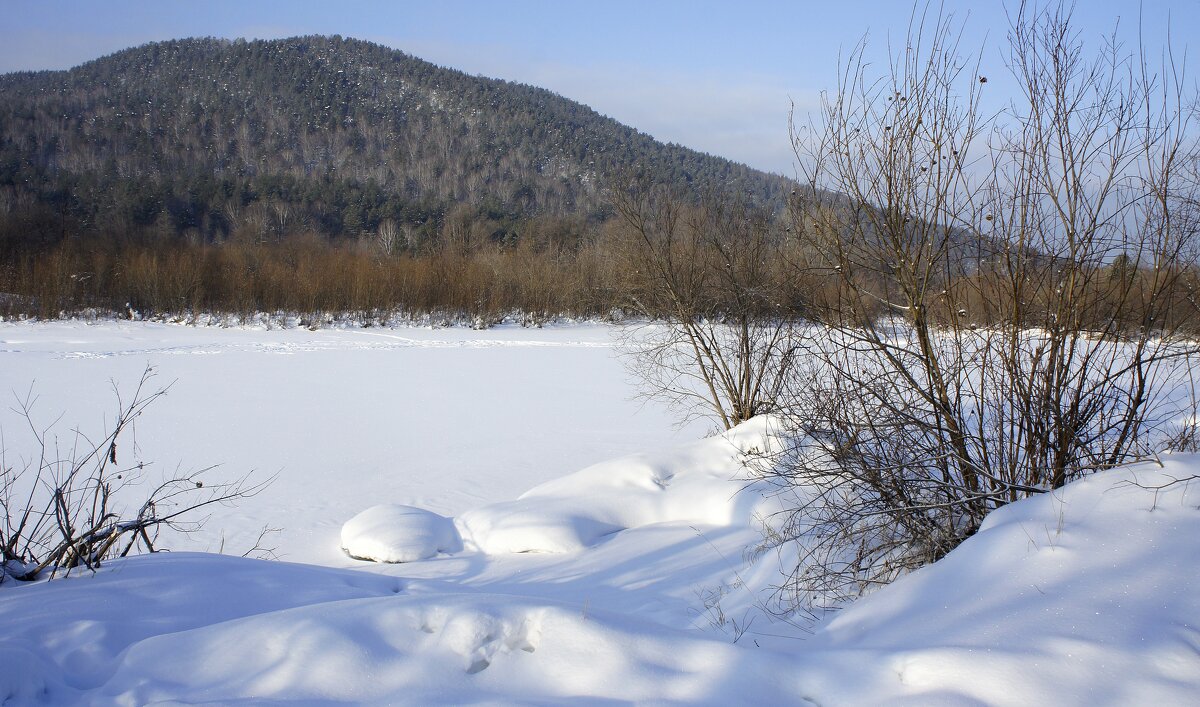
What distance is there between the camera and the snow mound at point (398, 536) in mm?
6391

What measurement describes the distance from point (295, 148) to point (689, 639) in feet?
337

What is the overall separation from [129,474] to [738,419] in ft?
25.6

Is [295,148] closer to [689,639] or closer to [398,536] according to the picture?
[398,536]

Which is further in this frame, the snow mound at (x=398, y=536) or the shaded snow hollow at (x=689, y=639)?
the snow mound at (x=398, y=536)

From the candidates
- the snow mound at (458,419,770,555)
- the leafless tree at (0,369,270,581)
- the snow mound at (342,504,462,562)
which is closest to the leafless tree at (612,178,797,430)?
the snow mound at (458,419,770,555)

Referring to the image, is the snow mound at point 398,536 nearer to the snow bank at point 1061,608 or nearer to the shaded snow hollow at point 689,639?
the shaded snow hollow at point 689,639

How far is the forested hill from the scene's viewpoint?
58.6 meters

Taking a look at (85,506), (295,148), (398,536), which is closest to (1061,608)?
(398,536)

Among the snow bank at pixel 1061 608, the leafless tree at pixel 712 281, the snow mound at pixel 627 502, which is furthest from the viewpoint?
the leafless tree at pixel 712 281

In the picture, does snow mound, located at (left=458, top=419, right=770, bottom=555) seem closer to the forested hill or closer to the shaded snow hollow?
the shaded snow hollow

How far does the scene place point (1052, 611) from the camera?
257cm

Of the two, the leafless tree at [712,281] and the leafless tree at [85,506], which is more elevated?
the leafless tree at [712,281]

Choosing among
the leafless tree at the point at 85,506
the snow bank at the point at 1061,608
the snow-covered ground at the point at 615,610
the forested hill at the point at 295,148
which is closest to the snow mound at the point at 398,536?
the snow-covered ground at the point at 615,610

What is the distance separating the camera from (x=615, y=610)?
4.46 metres
